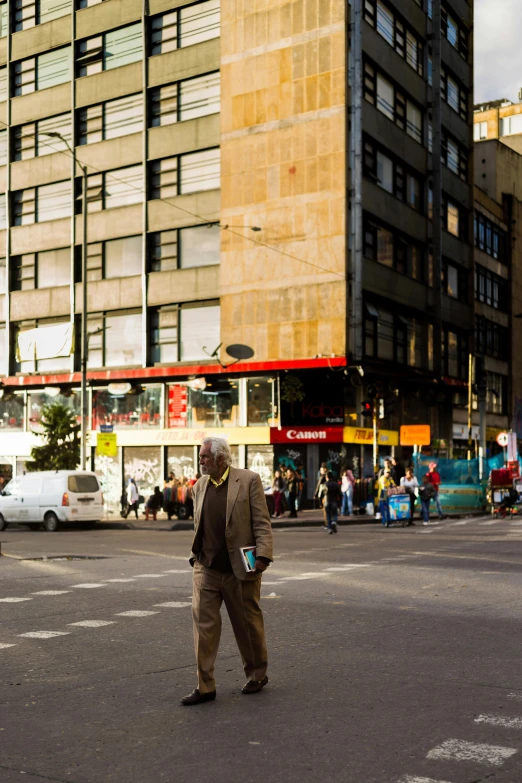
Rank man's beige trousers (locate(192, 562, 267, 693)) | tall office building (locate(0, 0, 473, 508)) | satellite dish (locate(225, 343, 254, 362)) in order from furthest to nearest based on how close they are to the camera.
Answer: tall office building (locate(0, 0, 473, 508)), satellite dish (locate(225, 343, 254, 362)), man's beige trousers (locate(192, 562, 267, 693))

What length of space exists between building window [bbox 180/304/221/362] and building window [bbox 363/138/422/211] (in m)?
8.44

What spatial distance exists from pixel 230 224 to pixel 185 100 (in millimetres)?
6134

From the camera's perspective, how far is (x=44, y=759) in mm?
5336

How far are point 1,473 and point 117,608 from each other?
36804 millimetres

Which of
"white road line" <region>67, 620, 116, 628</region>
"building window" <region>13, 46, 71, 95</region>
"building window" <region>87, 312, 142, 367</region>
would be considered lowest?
"white road line" <region>67, 620, 116, 628</region>

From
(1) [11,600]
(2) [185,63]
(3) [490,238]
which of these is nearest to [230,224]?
(2) [185,63]

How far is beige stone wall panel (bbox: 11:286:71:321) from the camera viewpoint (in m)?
46.0

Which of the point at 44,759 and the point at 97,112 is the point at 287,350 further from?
the point at 44,759

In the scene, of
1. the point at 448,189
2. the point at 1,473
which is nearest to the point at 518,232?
the point at 448,189

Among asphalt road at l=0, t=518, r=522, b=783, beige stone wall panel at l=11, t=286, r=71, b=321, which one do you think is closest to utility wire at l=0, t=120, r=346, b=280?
beige stone wall panel at l=11, t=286, r=71, b=321

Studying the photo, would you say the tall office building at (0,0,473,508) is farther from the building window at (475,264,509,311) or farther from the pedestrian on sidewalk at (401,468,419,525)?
the pedestrian on sidewalk at (401,468,419,525)

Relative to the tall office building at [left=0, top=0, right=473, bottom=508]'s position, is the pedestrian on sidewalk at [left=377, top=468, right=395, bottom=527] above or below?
below

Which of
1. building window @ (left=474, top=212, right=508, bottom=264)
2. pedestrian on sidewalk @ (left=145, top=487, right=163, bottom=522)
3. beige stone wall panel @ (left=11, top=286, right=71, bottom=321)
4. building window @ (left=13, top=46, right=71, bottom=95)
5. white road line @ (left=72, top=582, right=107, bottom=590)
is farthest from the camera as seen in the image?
building window @ (left=474, top=212, right=508, bottom=264)

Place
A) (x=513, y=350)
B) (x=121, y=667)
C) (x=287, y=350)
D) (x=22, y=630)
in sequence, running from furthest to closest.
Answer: (x=513, y=350) → (x=287, y=350) → (x=22, y=630) → (x=121, y=667)
